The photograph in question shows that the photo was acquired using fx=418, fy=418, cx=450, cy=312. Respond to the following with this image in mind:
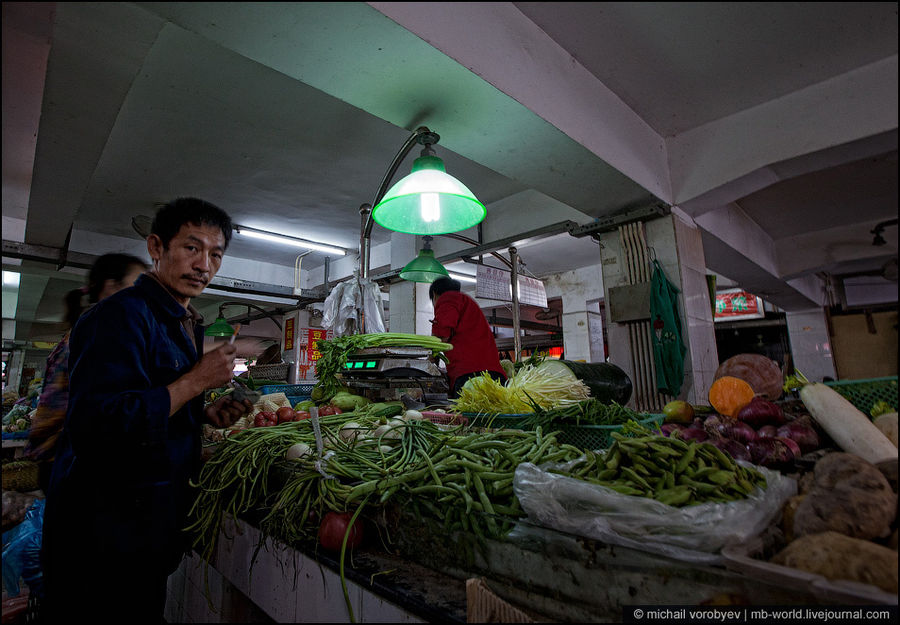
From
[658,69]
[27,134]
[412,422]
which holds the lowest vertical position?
[412,422]

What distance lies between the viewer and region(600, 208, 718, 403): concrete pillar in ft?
12.2

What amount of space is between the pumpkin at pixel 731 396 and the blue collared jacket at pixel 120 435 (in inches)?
86.0

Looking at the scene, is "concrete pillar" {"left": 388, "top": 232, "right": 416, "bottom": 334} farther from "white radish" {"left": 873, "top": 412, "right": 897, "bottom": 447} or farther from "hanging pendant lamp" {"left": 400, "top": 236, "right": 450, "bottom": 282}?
"white radish" {"left": 873, "top": 412, "right": 897, "bottom": 447}

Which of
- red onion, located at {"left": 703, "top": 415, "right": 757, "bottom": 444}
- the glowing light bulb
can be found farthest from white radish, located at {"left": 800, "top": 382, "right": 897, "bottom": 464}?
the glowing light bulb

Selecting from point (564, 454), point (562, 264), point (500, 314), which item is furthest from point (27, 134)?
point (500, 314)

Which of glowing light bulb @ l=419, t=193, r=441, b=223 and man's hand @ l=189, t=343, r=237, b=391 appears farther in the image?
glowing light bulb @ l=419, t=193, r=441, b=223

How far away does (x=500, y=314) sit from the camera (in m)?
13.4

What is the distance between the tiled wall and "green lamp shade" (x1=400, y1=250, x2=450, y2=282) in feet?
11.3

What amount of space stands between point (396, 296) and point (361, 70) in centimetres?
486

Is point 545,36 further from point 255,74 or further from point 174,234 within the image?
point 255,74

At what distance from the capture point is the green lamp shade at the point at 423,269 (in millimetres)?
4875

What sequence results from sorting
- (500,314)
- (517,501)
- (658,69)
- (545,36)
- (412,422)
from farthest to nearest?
(500,314) < (412,422) < (517,501) < (658,69) < (545,36)

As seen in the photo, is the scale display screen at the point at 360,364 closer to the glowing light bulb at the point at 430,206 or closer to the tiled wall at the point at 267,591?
the glowing light bulb at the point at 430,206

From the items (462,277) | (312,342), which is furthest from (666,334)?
(312,342)
